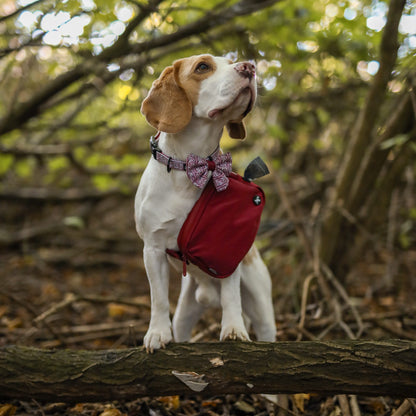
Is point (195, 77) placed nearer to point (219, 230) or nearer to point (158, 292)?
point (219, 230)

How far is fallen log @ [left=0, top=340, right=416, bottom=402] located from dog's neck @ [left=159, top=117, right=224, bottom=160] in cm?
103

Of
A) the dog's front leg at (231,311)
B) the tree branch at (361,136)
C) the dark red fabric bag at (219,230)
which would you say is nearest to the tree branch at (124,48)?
the tree branch at (361,136)

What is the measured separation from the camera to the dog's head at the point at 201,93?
7.32ft

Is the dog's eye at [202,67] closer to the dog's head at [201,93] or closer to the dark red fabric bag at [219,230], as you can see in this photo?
the dog's head at [201,93]

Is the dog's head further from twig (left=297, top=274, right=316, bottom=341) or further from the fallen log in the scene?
twig (left=297, top=274, right=316, bottom=341)

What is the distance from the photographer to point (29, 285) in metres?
5.76

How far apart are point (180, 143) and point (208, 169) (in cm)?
21

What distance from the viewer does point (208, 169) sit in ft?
7.81

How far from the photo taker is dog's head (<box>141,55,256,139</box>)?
7.32ft

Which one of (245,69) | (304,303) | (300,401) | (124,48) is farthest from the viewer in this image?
(124,48)

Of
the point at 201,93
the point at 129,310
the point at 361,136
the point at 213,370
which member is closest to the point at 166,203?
the point at 201,93

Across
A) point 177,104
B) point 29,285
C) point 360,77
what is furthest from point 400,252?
point 29,285

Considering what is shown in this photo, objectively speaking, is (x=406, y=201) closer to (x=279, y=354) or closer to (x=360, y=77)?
(x=360, y=77)

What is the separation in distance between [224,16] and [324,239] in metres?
2.28
